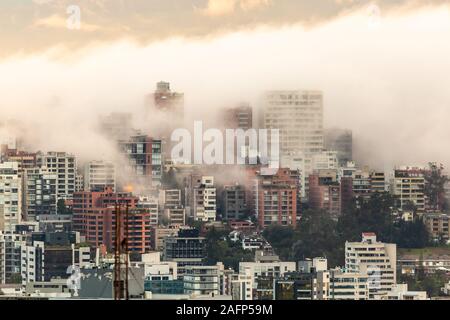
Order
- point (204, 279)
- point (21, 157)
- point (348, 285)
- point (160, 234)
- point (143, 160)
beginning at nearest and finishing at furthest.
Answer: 1. point (348, 285)
2. point (204, 279)
3. point (160, 234)
4. point (143, 160)
5. point (21, 157)

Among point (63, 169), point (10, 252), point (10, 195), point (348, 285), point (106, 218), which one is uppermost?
point (63, 169)

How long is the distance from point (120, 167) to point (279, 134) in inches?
28.1

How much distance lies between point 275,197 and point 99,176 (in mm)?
764

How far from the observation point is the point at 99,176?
4.96 metres

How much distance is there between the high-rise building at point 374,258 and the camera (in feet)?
15.6

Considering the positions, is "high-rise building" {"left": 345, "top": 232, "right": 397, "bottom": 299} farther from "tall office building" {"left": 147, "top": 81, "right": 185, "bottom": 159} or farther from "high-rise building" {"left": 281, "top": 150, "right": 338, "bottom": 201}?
"tall office building" {"left": 147, "top": 81, "right": 185, "bottom": 159}

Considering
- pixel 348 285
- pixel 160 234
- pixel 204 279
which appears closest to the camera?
pixel 348 285

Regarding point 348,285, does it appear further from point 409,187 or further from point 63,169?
point 63,169

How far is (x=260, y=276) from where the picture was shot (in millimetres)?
4695

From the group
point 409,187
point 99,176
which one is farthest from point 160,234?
point 409,187

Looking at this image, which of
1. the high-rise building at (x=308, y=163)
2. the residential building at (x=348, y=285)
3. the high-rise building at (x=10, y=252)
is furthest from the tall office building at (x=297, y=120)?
the high-rise building at (x=10, y=252)

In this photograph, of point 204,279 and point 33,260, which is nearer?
point 204,279

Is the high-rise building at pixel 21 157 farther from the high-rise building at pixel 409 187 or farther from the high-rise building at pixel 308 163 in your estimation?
the high-rise building at pixel 409 187
